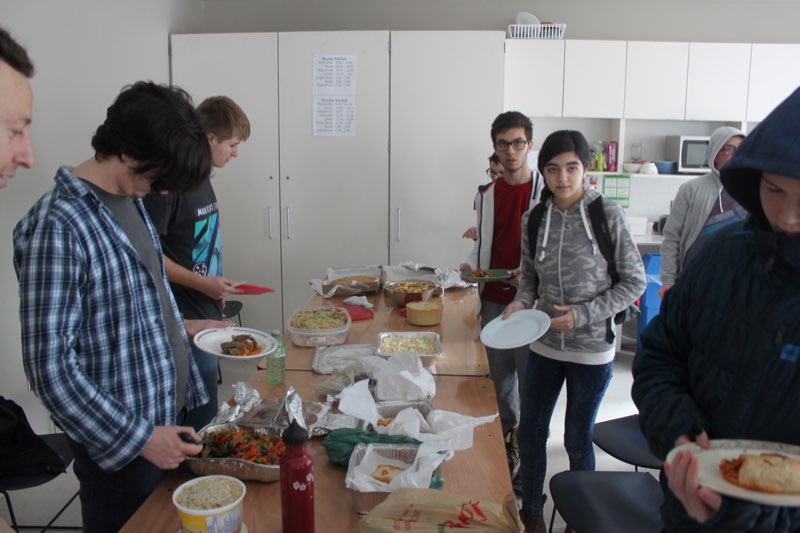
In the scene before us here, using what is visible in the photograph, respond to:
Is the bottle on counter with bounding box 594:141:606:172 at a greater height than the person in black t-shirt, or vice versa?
the bottle on counter with bounding box 594:141:606:172

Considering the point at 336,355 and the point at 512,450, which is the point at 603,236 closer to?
the point at 336,355

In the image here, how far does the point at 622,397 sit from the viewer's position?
153 inches

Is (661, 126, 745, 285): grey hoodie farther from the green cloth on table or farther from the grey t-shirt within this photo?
the grey t-shirt

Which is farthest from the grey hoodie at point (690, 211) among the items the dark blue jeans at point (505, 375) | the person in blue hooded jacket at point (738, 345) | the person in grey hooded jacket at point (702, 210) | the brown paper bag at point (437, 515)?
the brown paper bag at point (437, 515)

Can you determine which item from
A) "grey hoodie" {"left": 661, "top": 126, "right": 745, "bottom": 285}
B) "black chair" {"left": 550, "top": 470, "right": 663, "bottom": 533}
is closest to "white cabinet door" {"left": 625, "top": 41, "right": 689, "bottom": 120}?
"grey hoodie" {"left": 661, "top": 126, "right": 745, "bottom": 285}

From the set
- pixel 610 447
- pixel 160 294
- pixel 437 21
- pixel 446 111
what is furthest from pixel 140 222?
pixel 437 21

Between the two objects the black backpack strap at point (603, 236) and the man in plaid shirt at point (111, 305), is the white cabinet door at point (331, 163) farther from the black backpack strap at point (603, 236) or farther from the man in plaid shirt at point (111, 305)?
the man in plaid shirt at point (111, 305)

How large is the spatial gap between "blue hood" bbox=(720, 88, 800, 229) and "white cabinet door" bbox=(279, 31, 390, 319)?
3.35m

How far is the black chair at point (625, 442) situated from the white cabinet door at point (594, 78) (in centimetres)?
291

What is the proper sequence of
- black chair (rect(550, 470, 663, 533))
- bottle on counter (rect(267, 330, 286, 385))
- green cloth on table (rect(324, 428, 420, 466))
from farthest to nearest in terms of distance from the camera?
bottle on counter (rect(267, 330, 286, 385)) → black chair (rect(550, 470, 663, 533)) → green cloth on table (rect(324, 428, 420, 466))

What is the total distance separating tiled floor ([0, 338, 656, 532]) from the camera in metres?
2.55

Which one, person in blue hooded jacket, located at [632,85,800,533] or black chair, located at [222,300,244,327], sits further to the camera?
black chair, located at [222,300,244,327]

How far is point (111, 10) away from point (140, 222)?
9.18 ft

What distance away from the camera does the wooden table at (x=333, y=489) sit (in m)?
1.17
